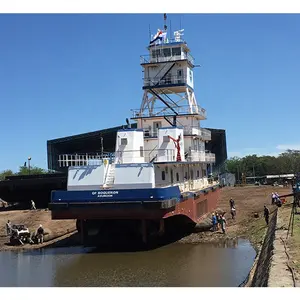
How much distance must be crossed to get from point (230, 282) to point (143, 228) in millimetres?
6661

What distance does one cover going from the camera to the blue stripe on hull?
18.2 metres

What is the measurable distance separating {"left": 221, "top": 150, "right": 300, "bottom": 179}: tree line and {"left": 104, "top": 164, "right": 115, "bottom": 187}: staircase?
72902mm

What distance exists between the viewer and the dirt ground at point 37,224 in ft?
75.8

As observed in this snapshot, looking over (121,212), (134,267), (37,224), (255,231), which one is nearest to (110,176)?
(121,212)

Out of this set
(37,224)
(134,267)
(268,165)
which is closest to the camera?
(134,267)

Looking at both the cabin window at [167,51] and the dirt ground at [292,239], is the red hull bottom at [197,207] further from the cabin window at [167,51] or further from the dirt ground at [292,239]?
the cabin window at [167,51]

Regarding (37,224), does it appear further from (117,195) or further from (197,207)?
(117,195)

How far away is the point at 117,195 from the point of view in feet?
60.9

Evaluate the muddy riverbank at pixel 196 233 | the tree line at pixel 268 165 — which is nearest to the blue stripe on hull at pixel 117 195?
the muddy riverbank at pixel 196 233

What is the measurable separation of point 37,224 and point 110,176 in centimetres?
926

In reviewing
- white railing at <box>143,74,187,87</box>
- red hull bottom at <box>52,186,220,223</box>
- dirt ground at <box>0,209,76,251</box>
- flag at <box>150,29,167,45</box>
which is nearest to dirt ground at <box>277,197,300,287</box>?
red hull bottom at <box>52,186,220,223</box>

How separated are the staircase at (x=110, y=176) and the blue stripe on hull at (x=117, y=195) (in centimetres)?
104

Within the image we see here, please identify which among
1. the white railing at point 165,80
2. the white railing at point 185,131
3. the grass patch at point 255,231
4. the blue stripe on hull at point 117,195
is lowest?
the grass patch at point 255,231

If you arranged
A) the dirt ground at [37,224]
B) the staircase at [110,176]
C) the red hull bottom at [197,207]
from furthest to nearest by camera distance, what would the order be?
the dirt ground at [37,224] → the red hull bottom at [197,207] → the staircase at [110,176]
